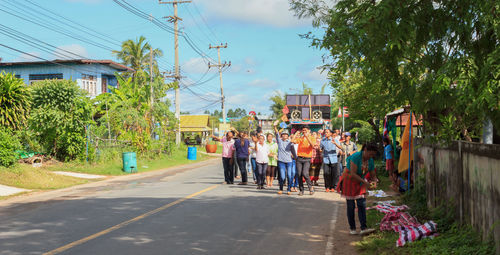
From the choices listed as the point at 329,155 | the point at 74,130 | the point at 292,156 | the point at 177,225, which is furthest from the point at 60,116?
the point at 177,225

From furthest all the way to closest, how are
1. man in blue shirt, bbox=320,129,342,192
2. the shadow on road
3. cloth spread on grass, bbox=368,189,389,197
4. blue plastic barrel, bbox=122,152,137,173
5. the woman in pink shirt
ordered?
blue plastic barrel, bbox=122,152,137,173, the woman in pink shirt, man in blue shirt, bbox=320,129,342,192, cloth spread on grass, bbox=368,189,389,197, the shadow on road

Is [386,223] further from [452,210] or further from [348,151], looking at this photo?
[348,151]

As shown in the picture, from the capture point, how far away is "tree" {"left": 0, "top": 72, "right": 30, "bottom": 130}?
18.5 m

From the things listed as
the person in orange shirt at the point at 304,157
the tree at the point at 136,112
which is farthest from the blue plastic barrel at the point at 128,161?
the person in orange shirt at the point at 304,157

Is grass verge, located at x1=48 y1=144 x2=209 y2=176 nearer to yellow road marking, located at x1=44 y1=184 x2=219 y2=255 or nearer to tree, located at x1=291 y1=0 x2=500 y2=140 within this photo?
yellow road marking, located at x1=44 y1=184 x2=219 y2=255

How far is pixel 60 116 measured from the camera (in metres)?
22.3

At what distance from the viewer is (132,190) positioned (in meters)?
16.0

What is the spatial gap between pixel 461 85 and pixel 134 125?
85.8 feet

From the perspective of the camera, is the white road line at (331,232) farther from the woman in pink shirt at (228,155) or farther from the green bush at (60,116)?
the green bush at (60,116)

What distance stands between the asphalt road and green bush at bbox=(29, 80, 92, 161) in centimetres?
825

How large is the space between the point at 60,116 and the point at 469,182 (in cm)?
1887

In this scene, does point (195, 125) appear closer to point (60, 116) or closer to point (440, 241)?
point (60, 116)

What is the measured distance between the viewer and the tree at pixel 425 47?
6469 mm

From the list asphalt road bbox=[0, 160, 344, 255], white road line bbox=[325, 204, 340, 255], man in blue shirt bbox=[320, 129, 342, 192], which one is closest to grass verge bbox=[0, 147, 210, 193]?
asphalt road bbox=[0, 160, 344, 255]
